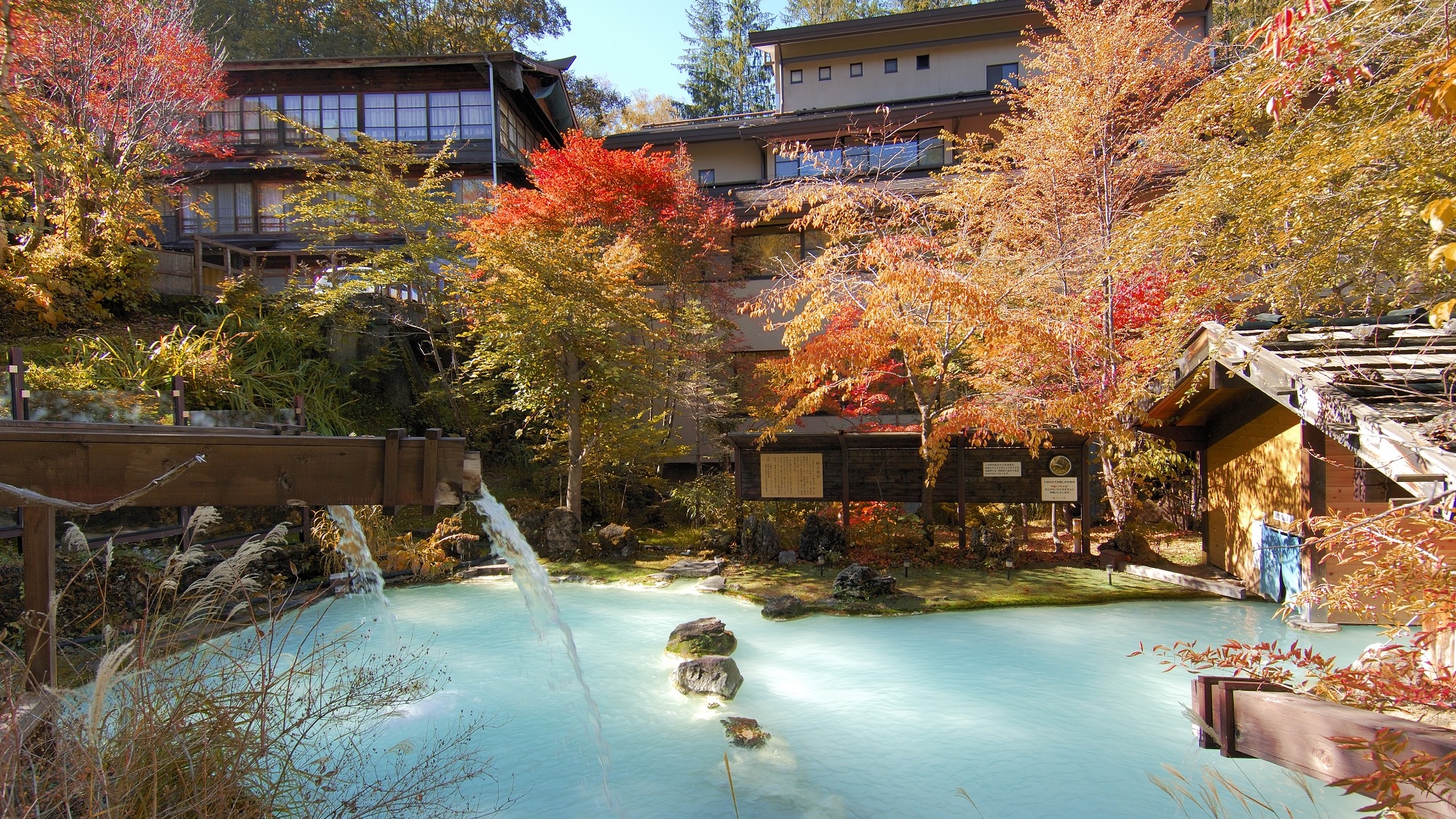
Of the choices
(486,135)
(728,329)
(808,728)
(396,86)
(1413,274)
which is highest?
(396,86)

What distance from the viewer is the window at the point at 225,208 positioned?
21484 mm

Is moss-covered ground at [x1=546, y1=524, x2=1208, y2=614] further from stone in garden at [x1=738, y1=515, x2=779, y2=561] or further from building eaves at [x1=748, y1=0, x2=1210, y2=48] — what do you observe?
building eaves at [x1=748, y1=0, x2=1210, y2=48]

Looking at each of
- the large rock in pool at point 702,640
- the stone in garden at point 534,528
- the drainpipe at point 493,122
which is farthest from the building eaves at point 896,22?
the large rock in pool at point 702,640

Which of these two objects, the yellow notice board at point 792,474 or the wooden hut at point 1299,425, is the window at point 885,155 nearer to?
the yellow notice board at point 792,474

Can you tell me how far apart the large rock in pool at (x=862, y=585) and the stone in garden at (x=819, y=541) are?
5.59 ft

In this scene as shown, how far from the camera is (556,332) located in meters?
12.4

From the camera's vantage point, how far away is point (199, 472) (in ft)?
11.9

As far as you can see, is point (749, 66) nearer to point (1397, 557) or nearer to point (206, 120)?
point (206, 120)

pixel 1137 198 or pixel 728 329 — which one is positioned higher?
pixel 1137 198

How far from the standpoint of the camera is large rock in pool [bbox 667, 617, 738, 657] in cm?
781

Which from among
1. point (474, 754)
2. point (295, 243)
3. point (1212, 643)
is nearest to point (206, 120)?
point (295, 243)

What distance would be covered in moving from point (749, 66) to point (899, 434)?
27156 millimetres

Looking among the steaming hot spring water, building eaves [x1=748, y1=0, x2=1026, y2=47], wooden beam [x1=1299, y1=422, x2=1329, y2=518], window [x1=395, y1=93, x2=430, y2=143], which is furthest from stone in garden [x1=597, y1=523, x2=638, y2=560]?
window [x1=395, y1=93, x2=430, y2=143]

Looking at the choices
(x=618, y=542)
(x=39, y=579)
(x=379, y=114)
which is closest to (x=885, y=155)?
(x=618, y=542)
